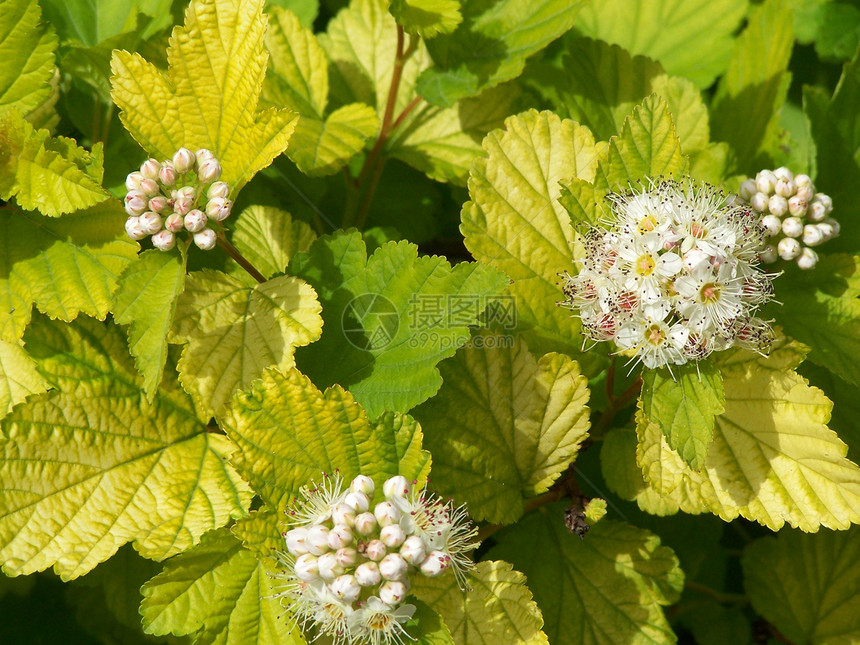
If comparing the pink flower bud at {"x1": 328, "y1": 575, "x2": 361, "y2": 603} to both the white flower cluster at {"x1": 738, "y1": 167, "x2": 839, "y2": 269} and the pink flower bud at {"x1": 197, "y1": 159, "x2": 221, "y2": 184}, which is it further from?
the white flower cluster at {"x1": 738, "y1": 167, "x2": 839, "y2": 269}

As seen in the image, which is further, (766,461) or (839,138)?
(839,138)

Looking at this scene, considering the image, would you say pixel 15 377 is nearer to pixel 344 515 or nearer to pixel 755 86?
pixel 344 515

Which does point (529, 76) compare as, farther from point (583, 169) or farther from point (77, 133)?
point (77, 133)

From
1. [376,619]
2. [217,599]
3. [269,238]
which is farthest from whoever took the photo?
[269,238]

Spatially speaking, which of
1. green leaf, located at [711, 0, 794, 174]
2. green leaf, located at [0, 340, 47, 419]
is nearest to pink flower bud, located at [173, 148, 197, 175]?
green leaf, located at [0, 340, 47, 419]

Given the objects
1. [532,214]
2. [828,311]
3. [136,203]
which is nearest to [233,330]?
[136,203]

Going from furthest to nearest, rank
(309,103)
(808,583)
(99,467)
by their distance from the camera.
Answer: (808,583) → (309,103) → (99,467)

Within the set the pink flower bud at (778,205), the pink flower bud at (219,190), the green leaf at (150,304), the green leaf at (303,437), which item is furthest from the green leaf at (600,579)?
the pink flower bud at (219,190)
